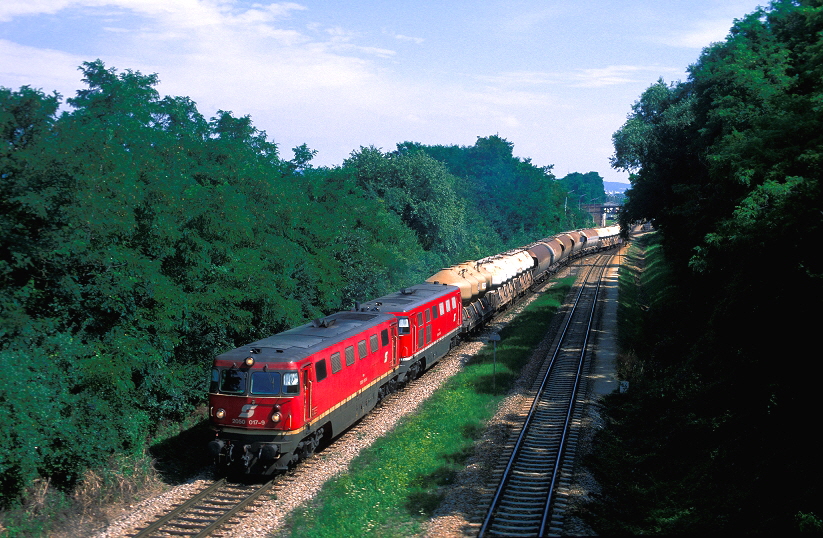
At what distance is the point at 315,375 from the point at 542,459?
6749mm

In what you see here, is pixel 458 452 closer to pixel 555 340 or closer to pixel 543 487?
pixel 543 487

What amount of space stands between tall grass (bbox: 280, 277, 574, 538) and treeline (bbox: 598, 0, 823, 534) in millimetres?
4172

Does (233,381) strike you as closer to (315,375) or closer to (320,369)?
(315,375)

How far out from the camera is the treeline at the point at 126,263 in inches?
600

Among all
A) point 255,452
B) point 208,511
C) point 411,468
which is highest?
point 255,452

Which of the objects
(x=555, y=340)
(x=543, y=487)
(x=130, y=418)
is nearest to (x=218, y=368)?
(x=130, y=418)

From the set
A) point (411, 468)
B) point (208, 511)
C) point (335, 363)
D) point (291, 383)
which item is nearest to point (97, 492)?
point (208, 511)

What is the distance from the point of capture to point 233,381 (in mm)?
16297

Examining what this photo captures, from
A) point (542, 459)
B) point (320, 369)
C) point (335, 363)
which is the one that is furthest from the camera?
point (335, 363)

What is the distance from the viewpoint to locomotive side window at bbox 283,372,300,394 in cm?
1595

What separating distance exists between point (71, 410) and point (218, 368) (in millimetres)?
3507

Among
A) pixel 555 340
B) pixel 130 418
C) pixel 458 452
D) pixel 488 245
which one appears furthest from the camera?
pixel 488 245

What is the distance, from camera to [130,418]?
17.0 meters

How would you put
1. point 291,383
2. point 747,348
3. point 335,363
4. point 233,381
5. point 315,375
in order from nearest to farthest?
1. point 291,383
2. point 233,381
3. point 315,375
4. point 747,348
5. point 335,363
